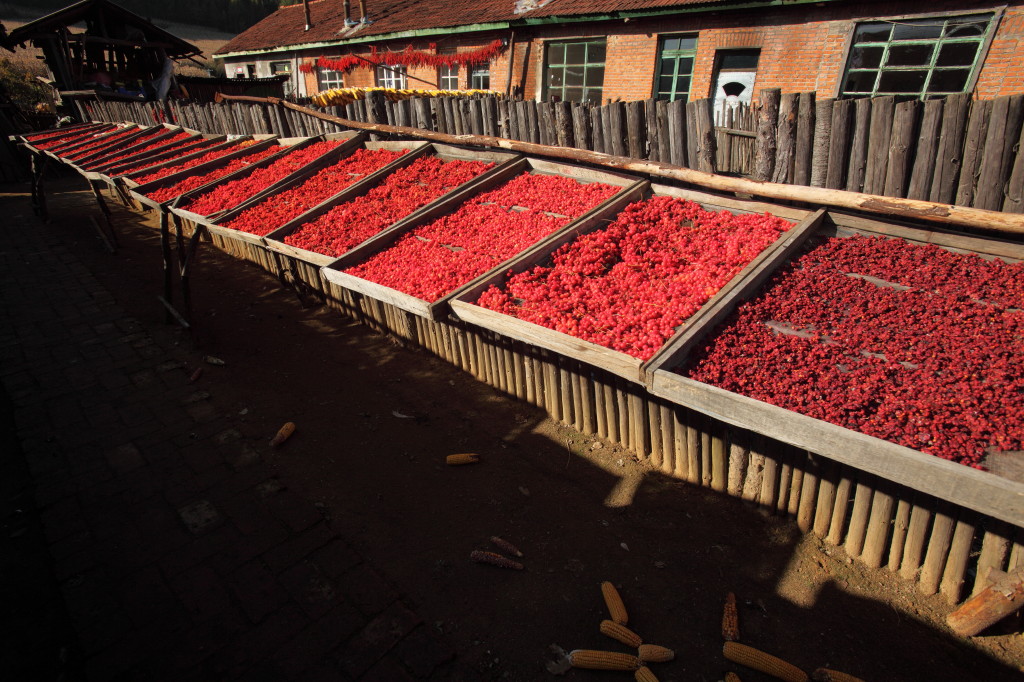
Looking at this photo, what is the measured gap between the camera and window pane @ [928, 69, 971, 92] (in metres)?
10.4

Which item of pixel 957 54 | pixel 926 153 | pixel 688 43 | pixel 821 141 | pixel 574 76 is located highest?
pixel 688 43

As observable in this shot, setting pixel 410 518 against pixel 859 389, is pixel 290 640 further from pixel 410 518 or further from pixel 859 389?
pixel 859 389

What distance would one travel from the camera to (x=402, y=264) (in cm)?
552

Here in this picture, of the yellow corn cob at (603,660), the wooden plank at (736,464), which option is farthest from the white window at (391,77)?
the yellow corn cob at (603,660)

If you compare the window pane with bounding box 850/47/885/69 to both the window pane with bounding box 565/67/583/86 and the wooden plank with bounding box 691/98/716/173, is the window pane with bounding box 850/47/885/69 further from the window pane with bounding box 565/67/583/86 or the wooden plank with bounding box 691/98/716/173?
the wooden plank with bounding box 691/98/716/173

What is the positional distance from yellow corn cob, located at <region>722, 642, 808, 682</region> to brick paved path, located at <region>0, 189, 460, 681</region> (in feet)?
5.40

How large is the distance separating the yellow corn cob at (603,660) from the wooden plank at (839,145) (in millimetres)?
4438

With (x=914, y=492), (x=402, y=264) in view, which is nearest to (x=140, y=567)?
(x=402, y=264)

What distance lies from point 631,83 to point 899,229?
42.0 ft

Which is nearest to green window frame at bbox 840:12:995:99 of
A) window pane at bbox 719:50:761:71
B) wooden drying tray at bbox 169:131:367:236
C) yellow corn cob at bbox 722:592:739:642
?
window pane at bbox 719:50:761:71

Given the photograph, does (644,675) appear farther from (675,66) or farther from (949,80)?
(675,66)

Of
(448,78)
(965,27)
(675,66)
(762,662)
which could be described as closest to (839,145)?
(762,662)

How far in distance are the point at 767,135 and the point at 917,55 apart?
9.21 meters

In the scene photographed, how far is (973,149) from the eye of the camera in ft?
13.4
